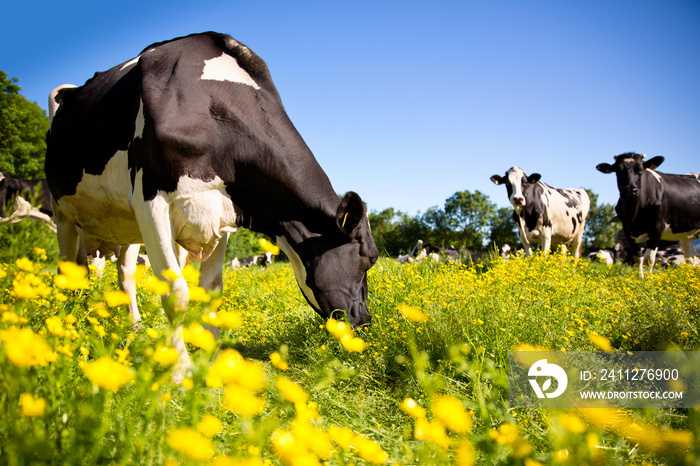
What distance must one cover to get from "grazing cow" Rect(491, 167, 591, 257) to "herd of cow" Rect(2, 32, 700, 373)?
337 inches

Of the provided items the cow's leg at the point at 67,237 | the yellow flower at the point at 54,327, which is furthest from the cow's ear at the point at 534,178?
the yellow flower at the point at 54,327

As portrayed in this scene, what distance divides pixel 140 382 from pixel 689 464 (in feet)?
4.18

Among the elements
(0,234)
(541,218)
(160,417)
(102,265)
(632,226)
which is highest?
(541,218)

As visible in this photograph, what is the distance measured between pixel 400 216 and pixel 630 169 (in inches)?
1618

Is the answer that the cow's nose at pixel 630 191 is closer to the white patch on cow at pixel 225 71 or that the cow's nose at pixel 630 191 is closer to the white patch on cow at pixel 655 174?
the white patch on cow at pixel 655 174

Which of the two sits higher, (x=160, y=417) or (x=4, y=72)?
(x=4, y=72)

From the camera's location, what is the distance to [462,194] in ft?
153

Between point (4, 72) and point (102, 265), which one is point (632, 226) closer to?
point (102, 265)

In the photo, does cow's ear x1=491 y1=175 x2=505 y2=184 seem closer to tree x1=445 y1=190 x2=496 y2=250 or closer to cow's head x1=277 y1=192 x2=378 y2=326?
cow's head x1=277 y1=192 x2=378 y2=326

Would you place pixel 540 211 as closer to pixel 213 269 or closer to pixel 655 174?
pixel 655 174

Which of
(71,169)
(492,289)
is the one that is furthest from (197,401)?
(492,289)

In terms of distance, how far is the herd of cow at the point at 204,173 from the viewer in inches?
103

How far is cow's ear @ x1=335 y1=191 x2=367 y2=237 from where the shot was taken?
2.88 metres

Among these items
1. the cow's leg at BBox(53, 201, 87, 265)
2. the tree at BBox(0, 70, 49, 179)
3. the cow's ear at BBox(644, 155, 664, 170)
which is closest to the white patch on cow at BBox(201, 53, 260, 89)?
the cow's leg at BBox(53, 201, 87, 265)
